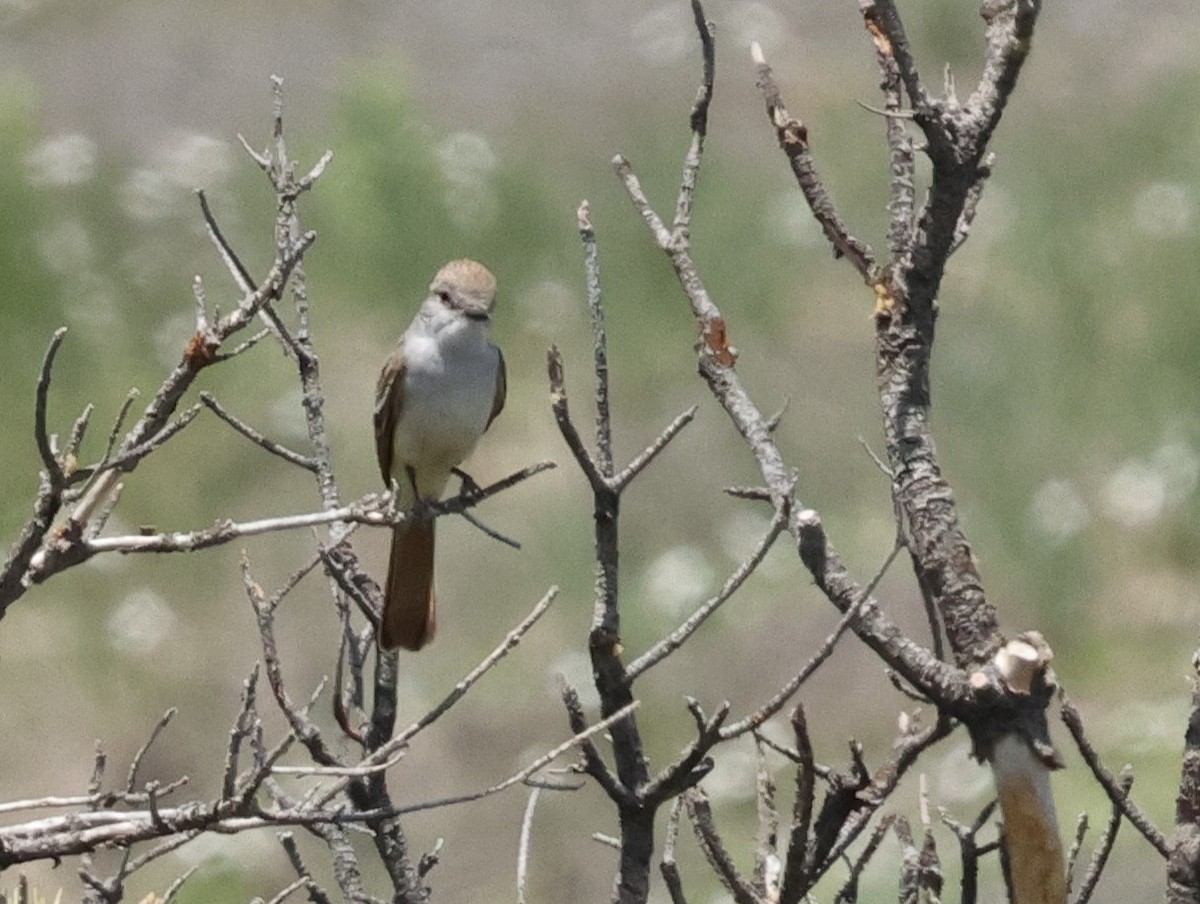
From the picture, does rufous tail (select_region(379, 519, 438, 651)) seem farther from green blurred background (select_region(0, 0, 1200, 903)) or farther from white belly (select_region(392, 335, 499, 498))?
green blurred background (select_region(0, 0, 1200, 903))

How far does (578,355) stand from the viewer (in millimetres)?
9992

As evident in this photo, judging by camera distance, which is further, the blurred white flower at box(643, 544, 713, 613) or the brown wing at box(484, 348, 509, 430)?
the blurred white flower at box(643, 544, 713, 613)

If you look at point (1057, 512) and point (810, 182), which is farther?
point (1057, 512)

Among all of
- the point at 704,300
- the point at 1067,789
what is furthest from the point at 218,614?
the point at 704,300

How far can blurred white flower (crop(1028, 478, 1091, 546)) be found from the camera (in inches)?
369

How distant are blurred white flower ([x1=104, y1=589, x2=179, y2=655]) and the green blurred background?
0.02 metres

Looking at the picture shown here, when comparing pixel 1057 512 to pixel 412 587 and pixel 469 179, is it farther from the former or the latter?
pixel 412 587

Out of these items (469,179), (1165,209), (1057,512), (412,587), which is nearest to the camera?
(412,587)

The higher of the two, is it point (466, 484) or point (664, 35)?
point (664, 35)

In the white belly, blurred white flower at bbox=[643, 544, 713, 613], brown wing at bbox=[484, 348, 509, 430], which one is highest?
blurred white flower at bbox=[643, 544, 713, 613]

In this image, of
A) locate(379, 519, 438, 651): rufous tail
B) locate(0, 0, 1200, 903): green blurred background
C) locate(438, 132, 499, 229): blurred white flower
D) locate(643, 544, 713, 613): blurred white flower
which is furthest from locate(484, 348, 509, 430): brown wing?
locate(438, 132, 499, 229): blurred white flower

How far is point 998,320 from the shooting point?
10164 millimetres

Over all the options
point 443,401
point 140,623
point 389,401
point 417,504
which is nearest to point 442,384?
point 443,401

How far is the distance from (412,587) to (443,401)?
0.54 m
